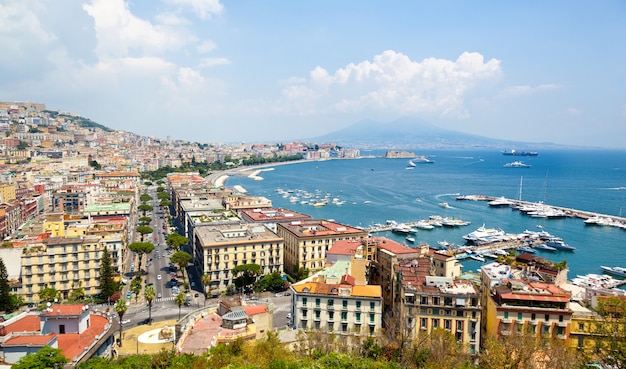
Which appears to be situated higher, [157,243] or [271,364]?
[271,364]

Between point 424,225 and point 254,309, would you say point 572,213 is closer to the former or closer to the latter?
point 424,225

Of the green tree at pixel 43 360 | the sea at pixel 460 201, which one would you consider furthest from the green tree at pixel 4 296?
the sea at pixel 460 201

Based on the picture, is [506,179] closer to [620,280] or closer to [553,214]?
[553,214]

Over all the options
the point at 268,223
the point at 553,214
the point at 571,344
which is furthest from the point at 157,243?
the point at 553,214

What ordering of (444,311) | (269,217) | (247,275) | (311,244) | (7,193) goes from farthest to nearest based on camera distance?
(7,193) → (269,217) → (311,244) → (247,275) → (444,311)

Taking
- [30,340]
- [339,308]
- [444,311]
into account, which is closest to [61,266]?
[30,340]

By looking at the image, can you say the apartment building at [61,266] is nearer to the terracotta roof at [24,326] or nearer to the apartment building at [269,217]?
the terracotta roof at [24,326]
